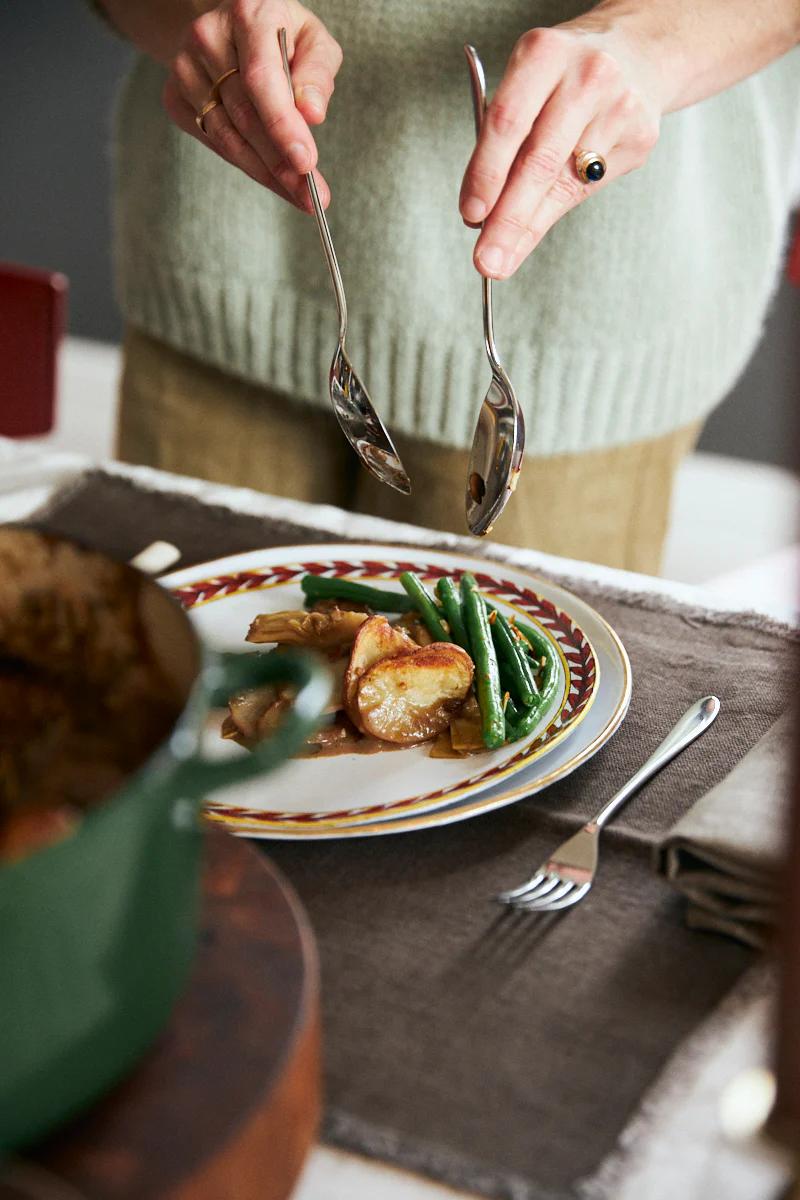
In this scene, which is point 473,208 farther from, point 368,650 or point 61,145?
point 61,145

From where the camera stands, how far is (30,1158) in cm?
38

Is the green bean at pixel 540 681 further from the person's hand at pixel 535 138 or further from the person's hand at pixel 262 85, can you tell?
the person's hand at pixel 262 85

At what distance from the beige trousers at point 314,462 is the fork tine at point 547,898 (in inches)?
31.1

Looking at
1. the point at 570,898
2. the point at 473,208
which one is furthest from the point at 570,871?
the point at 473,208

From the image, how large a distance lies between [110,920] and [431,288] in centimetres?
106

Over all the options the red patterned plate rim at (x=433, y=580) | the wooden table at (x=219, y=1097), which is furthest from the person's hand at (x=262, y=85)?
the wooden table at (x=219, y=1097)

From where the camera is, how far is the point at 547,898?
0.61 meters

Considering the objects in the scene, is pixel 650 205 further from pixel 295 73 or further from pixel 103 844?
pixel 103 844

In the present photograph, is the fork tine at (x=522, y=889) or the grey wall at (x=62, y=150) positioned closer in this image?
the fork tine at (x=522, y=889)

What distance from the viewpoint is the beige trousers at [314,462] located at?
54.5 inches

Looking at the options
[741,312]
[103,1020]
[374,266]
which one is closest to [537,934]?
[103,1020]

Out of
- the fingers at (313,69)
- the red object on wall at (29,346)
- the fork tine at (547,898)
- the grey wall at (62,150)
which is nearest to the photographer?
the fork tine at (547,898)

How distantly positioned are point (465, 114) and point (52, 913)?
3.52 ft

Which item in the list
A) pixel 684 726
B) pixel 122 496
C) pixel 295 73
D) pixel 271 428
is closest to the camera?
pixel 684 726
